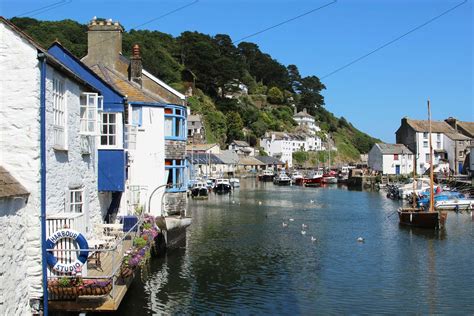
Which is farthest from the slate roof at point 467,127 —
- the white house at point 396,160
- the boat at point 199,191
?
the boat at point 199,191

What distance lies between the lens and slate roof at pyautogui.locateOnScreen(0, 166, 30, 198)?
449 inches

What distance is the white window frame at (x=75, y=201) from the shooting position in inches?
653

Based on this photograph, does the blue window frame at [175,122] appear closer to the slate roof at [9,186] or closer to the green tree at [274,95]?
the slate roof at [9,186]

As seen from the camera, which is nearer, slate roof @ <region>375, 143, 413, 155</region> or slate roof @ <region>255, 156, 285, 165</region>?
slate roof @ <region>375, 143, 413, 155</region>

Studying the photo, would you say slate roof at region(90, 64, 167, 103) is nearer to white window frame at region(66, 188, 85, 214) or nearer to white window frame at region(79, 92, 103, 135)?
white window frame at region(79, 92, 103, 135)

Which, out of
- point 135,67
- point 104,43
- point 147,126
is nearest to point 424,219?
point 147,126

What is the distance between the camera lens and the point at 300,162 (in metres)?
176

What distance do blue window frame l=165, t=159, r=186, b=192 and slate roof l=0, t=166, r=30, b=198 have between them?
15864mm

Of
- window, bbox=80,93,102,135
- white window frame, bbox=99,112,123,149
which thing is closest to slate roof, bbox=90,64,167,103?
white window frame, bbox=99,112,123,149

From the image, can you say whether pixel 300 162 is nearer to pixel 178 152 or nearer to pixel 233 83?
pixel 233 83

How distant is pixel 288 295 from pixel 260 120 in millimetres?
147597

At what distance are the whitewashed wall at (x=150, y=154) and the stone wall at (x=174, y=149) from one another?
496 millimetres

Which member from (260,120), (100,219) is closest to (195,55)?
(260,120)

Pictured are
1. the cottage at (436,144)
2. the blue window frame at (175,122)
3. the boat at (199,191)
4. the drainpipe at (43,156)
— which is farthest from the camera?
the cottage at (436,144)
